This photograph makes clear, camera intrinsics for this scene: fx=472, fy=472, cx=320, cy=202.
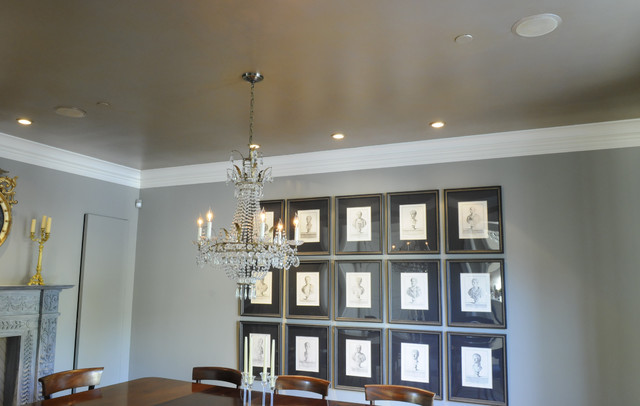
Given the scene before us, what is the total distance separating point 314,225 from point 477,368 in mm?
1857

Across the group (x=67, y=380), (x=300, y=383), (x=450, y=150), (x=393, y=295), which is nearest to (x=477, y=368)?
(x=393, y=295)

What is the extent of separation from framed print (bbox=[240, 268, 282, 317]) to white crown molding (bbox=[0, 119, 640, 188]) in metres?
1.03

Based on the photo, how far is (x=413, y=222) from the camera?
4.10 meters

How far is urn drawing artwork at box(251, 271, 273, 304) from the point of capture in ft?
15.1

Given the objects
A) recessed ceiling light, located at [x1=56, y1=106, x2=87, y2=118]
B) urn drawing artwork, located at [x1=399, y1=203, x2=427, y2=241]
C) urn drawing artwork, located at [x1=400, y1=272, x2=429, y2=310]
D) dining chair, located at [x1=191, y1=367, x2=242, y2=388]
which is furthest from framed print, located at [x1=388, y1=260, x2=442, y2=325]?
recessed ceiling light, located at [x1=56, y1=106, x2=87, y2=118]

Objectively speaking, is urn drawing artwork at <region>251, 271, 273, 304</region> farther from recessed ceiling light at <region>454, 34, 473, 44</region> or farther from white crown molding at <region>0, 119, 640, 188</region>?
recessed ceiling light at <region>454, 34, 473, 44</region>

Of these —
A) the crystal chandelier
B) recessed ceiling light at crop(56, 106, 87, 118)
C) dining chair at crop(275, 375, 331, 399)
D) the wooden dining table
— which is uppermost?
recessed ceiling light at crop(56, 106, 87, 118)

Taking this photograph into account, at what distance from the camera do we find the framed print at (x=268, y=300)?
14.9ft

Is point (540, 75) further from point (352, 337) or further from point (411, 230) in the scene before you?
point (352, 337)

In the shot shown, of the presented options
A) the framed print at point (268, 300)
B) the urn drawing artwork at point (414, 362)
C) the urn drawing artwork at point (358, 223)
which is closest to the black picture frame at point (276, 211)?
the framed print at point (268, 300)

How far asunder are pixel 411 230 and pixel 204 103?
2028 mm

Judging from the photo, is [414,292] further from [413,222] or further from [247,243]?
[247,243]

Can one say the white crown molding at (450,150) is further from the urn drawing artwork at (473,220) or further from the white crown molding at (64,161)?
the white crown molding at (64,161)

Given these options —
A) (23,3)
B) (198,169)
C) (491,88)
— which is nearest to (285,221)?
(198,169)
